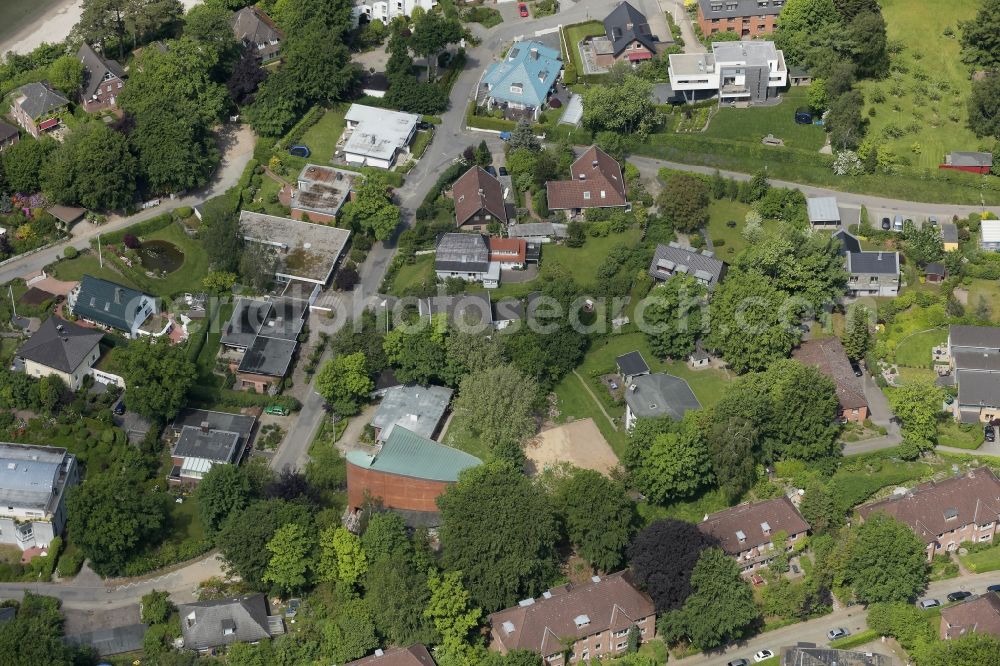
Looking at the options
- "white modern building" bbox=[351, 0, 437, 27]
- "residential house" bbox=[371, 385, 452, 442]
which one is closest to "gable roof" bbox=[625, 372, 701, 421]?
"residential house" bbox=[371, 385, 452, 442]

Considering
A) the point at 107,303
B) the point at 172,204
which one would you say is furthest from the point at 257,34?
the point at 107,303

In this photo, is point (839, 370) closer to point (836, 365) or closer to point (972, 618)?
point (836, 365)

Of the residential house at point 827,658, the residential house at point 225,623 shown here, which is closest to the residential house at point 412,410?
the residential house at point 225,623

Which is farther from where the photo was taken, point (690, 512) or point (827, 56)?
point (827, 56)

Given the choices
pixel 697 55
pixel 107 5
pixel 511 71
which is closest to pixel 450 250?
pixel 511 71

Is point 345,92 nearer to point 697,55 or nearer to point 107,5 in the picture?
point 107,5

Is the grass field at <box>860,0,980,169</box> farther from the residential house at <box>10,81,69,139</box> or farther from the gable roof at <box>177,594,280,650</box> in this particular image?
the residential house at <box>10,81,69,139</box>
